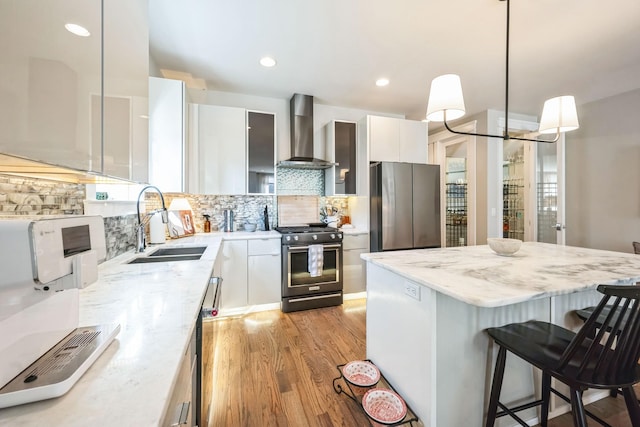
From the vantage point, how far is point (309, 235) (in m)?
3.04

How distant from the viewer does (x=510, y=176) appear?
452 centimetres

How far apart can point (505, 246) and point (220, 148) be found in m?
2.89

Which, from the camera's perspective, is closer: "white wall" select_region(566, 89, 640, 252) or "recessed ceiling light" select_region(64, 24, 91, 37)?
"recessed ceiling light" select_region(64, 24, 91, 37)

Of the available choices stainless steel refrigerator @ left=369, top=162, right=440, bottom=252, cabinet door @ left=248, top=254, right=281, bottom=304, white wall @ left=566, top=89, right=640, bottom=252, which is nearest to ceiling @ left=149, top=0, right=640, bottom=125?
white wall @ left=566, top=89, right=640, bottom=252

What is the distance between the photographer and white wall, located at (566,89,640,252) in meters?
3.05

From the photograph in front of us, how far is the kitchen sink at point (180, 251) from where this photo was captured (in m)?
2.08

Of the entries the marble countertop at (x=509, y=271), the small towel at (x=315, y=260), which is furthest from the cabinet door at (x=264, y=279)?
the marble countertop at (x=509, y=271)

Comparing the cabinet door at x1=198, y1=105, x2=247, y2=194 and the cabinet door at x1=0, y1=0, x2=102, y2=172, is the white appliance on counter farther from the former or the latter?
the cabinet door at x1=198, y1=105, x2=247, y2=194

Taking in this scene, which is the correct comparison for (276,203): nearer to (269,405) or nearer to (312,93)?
(312,93)

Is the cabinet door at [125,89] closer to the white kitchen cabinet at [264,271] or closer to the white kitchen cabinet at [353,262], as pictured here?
the white kitchen cabinet at [264,271]

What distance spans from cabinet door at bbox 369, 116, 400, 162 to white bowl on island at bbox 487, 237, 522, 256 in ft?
6.22

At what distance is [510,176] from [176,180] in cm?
521

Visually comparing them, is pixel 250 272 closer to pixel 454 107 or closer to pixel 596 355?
pixel 454 107

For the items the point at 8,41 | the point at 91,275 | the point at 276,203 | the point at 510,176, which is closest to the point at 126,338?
the point at 91,275
